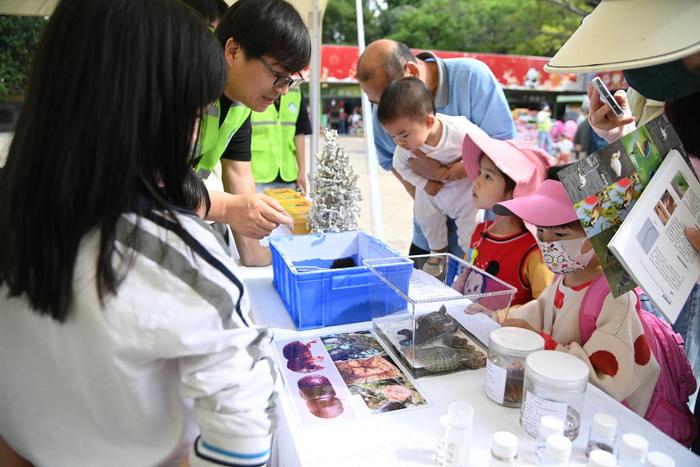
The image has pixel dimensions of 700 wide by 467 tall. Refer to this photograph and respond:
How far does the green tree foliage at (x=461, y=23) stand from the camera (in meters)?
25.2

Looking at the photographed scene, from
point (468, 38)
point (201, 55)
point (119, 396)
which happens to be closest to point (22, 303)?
point (119, 396)


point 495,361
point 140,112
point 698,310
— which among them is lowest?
point 698,310

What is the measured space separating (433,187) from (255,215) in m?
1.03

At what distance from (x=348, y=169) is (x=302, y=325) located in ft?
2.46

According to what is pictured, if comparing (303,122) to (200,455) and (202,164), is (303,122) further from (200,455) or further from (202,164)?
(200,455)

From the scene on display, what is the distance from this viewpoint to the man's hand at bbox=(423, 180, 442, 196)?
206 cm

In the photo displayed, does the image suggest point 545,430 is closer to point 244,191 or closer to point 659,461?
point 659,461

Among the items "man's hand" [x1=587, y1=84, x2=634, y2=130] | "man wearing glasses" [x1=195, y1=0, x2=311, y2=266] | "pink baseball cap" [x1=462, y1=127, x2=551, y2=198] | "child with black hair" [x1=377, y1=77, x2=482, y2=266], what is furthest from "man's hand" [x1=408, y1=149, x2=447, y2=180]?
"man wearing glasses" [x1=195, y1=0, x2=311, y2=266]

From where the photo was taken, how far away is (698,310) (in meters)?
1.58

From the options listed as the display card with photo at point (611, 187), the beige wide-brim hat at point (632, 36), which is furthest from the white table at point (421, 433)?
the beige wide-brim hat at point (632, 36)

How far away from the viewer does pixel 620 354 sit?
956 mm

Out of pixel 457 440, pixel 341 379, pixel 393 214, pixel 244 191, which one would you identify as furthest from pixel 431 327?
pixel 393 214

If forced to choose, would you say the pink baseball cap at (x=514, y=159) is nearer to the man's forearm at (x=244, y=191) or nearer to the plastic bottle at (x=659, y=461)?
the man's forearm at (x=244, y=191)

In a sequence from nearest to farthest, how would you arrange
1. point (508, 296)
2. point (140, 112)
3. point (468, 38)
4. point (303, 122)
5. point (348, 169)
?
point (140, 112), point (508, 296), point (348, 169), point (303, 122), point (468, 38)
